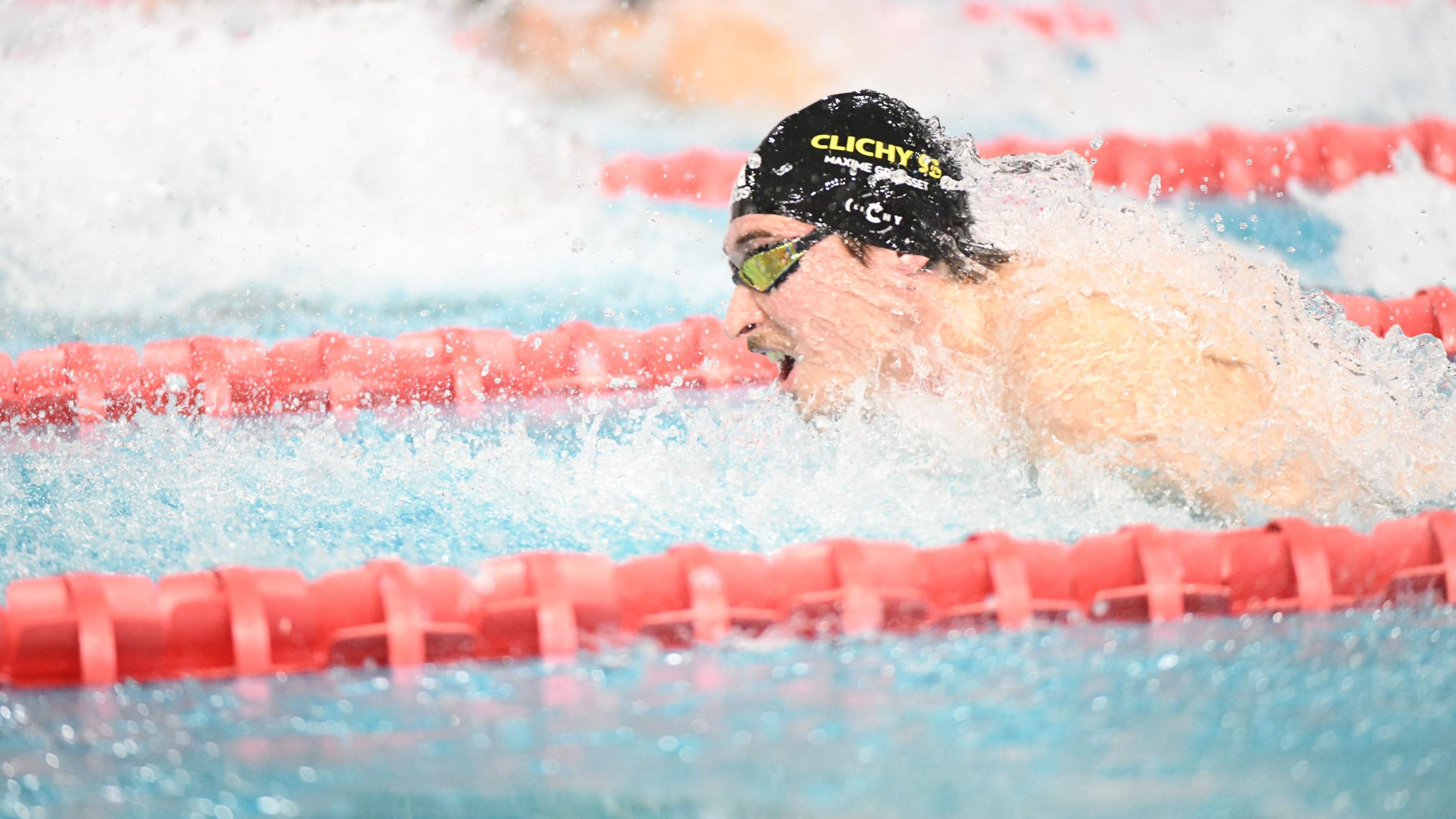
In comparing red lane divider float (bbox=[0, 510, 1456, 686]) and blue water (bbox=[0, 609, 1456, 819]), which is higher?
red lane divider float (bbox=[0, 510, 1456, 686])

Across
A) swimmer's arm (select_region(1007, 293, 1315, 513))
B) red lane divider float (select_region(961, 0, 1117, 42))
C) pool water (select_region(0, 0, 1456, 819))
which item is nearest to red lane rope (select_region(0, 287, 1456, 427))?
pool water (select_region(0, 0, 1456, 819))

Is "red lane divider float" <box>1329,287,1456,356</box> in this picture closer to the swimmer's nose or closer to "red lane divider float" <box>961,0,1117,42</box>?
the swimmer's nose

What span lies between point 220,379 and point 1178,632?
2.52 m

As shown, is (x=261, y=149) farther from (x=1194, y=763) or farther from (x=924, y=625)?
(x=1194, y=763)

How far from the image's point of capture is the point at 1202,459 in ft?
7.11

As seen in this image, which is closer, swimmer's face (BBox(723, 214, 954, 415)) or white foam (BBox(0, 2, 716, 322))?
swimmer's face (BBox(723, 214, 954, 415))

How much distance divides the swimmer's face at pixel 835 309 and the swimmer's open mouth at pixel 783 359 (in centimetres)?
2

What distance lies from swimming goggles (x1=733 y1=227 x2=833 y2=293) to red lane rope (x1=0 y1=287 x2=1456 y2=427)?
46.1 inches

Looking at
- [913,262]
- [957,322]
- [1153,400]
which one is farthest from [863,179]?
[1153,400]

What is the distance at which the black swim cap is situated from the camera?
8.03ft

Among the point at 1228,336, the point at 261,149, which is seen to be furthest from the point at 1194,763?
the point at 261,149

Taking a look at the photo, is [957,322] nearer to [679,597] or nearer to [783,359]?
[783,359]

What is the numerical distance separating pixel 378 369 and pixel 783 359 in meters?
1.34

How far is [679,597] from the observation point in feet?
6.06
